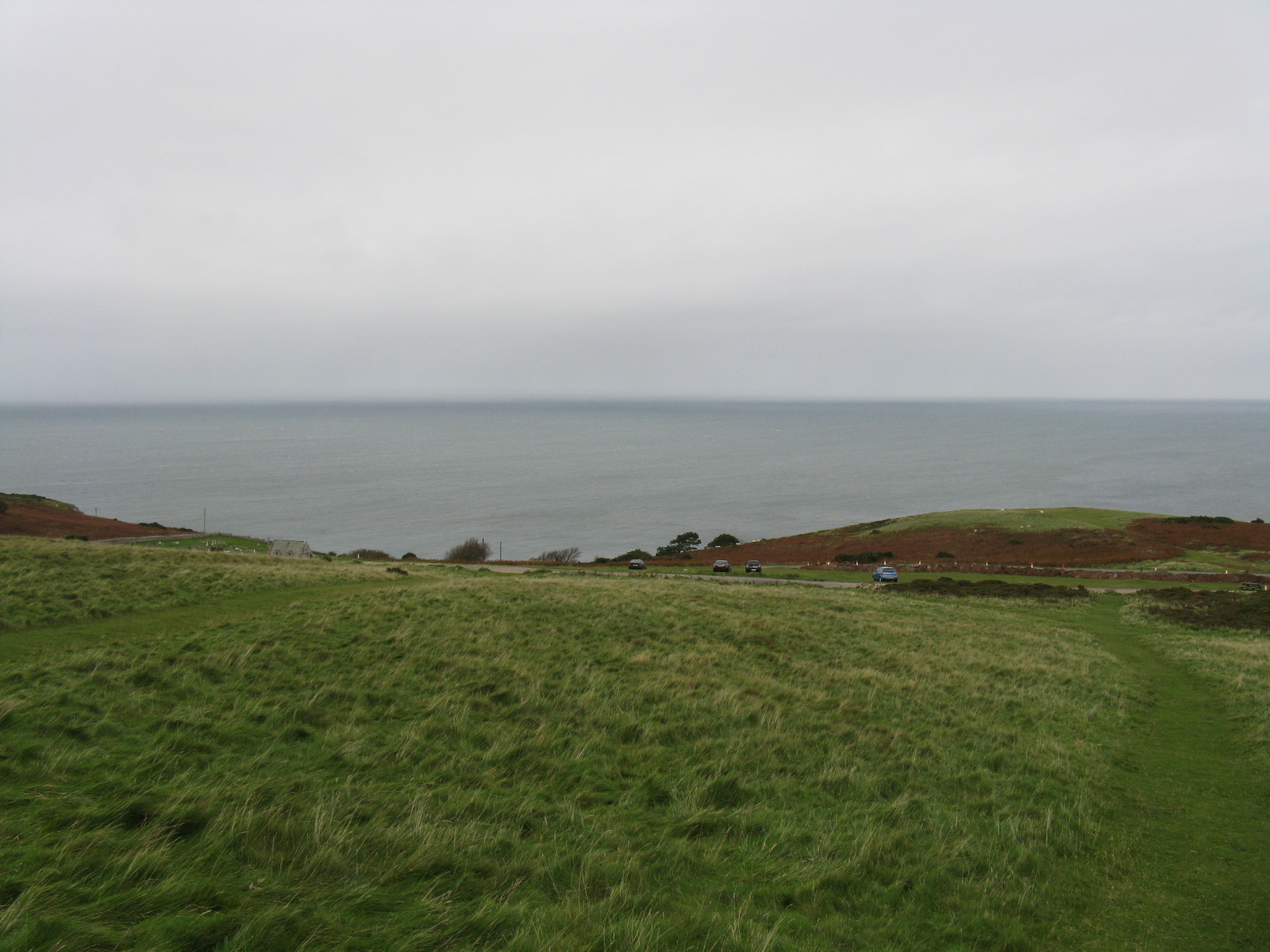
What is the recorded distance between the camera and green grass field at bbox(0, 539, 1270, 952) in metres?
5.94

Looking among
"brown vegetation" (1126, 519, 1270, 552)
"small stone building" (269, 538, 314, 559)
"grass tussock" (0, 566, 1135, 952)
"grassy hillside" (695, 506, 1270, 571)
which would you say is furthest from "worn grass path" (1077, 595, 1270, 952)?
"small stone building" (269, 538, 314, 559)

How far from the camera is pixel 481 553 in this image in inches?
2864

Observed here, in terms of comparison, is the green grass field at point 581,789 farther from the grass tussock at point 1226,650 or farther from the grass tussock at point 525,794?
the grass tussock at point 1226,650

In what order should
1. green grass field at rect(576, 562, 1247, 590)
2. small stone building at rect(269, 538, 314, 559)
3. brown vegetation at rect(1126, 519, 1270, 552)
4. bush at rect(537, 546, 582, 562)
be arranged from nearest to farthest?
green grass field at rect(576, 562, 1247, 590) → brown vegetation at rect(1126, 519, 1270, 552) → small stone building at rect(269, 538, 314, 559) → bush at rect(537, 546, 582, 562)

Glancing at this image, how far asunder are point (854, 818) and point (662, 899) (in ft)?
11.3

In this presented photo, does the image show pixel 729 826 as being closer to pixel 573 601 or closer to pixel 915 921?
pixel 915 921

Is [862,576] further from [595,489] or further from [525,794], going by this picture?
[595,489]

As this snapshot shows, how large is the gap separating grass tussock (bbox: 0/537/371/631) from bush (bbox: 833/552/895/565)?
128 feet

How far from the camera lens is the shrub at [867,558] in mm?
53562

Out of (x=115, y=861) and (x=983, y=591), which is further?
(x=983, y=591)

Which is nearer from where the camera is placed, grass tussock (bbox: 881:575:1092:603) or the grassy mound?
the grassy mound

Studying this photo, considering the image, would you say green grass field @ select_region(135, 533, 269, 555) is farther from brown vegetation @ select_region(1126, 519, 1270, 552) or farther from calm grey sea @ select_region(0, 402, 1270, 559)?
brown vegetation @ select_region(1126, 519, 1270, 552)

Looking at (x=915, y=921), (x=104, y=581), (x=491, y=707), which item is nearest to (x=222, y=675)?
(x=491, y=707)

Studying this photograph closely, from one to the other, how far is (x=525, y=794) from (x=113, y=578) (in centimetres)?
1691
